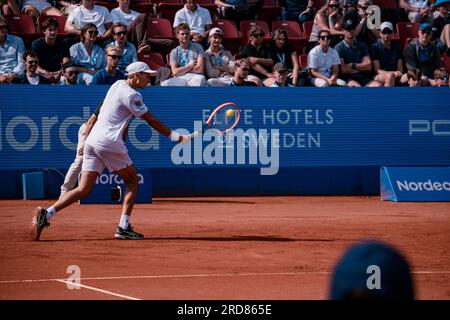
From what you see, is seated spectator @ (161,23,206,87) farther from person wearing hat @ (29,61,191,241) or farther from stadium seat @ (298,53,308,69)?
person wearing hat @ (29,61,191,241)

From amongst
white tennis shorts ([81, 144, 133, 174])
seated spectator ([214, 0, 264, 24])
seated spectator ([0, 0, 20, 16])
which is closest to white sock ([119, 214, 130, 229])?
white tennis shorts ([81, 144, 133, 174])

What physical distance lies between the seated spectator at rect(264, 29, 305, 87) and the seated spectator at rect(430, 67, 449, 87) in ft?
9.57

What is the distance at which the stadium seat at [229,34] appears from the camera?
18.0 metres

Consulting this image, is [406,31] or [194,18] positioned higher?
[194,18]

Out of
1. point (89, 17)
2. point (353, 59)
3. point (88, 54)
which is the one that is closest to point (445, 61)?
A: point (353, 59)

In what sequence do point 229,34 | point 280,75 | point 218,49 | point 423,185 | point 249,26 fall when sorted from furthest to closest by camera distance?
point 249,26 → point 229,34 → point 280,75 → point 218,49 → point 423,185

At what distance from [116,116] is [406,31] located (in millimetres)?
11483

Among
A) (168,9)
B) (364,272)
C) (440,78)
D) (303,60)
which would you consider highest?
(364,272)

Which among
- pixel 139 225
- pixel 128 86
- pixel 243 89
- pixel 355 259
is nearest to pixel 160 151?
pixel 243 89

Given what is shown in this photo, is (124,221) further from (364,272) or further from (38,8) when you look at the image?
(38,8)

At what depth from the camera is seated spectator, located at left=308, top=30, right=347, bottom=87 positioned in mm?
17203

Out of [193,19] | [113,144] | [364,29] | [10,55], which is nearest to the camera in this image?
[113,144]

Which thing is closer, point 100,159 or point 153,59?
point 100,159

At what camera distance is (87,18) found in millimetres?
16703
